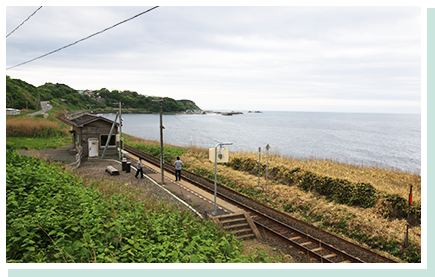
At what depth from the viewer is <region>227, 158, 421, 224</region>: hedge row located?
12.5 m

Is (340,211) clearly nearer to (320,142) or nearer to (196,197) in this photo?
(196,197)

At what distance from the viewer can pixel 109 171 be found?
62.2 feet

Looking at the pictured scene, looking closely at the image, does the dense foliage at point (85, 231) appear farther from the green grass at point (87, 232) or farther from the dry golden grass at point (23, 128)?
the dry golden grass at point (23, 128)

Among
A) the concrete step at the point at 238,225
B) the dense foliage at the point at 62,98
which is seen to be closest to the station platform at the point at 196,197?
the concrete step at the point at 238,225

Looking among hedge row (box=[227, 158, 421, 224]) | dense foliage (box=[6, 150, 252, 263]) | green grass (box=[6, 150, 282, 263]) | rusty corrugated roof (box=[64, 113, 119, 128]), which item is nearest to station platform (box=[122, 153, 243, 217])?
green grass (box=[6, 150, 282, 263])

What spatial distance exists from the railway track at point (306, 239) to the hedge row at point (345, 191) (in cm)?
322

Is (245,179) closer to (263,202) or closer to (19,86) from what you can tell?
(263,202)

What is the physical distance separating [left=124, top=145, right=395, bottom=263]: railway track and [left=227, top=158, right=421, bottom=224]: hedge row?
127 inches

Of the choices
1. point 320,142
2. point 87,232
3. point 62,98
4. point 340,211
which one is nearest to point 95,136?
point 87,232

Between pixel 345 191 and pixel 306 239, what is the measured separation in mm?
4927

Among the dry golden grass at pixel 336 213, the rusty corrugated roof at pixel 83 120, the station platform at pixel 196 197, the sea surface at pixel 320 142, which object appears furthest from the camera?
the sea surface at pixel 320 142

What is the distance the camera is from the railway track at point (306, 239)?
32.8ft

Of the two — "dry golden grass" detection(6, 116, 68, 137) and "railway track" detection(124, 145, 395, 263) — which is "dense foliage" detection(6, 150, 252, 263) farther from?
"dry golden grass" detection(6, 116, 68, 137)

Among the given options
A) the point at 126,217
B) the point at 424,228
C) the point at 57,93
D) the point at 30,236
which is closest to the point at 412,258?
the point at 424,228
